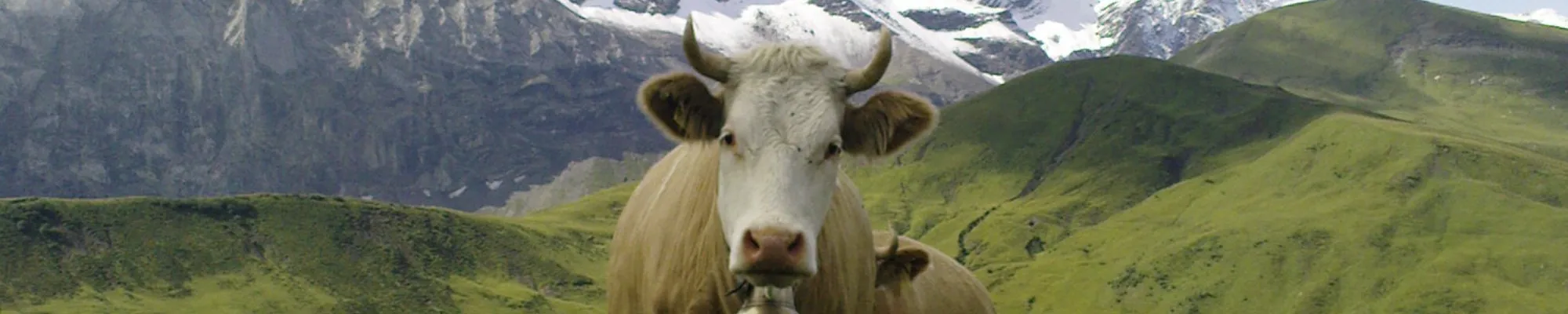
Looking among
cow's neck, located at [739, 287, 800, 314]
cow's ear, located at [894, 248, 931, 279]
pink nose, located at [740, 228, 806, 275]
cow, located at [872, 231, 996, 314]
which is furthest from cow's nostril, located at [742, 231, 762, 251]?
cow's ear, located at [894, 248, 931, 279]

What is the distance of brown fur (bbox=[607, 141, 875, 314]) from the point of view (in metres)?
10.6

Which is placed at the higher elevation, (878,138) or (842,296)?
(878,138)

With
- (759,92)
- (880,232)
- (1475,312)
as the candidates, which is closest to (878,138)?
(759,92)

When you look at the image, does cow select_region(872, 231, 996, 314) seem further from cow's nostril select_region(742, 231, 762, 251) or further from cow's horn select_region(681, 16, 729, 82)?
cow's nostril select_region(742, 231, 762, 251)

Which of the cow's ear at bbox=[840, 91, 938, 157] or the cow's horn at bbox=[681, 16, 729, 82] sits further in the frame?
the cow's ear at bbox=[840, 91, 938, 157]

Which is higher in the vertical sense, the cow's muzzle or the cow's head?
the cow's head

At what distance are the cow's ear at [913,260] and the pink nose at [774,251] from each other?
5.44m

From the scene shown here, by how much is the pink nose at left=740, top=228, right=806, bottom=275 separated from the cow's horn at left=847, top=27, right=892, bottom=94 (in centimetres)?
149

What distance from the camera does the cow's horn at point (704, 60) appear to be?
380 inches

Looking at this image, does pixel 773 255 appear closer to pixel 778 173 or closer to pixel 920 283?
pixel 778 173

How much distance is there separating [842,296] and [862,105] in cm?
172

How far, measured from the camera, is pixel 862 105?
410 inches

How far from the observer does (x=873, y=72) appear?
991 cm

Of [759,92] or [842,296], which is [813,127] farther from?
[842,296]
